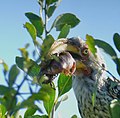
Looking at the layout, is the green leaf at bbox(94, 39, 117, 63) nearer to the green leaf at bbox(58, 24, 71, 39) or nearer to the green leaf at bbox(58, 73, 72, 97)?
the green leaf at bbox(58, 24, 71, 39)

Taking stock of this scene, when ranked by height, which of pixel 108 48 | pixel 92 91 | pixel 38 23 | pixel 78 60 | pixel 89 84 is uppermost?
pixel 78 60

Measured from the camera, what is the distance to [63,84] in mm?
1803

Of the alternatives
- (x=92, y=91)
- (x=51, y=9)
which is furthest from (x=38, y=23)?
(x=92, y=91)

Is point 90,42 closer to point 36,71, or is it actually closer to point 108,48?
point 108,48

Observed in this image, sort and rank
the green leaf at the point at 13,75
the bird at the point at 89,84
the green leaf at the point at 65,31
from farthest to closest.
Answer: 1. the bird at the point at 89,84
2. the green leaf at the point at 65,31
3. the green leaf at the point at 13,75

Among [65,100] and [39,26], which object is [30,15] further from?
[65,100]

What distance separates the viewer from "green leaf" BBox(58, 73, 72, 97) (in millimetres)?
1786

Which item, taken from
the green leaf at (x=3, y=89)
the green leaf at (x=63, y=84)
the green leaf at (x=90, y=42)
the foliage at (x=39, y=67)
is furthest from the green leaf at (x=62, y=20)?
the green leaf at (x=3, y=89)

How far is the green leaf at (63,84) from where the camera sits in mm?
1786

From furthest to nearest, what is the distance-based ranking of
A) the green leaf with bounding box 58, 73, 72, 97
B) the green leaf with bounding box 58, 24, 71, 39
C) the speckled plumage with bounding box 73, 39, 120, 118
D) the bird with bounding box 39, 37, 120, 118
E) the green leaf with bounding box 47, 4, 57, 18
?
the speckled plumage with bounding box 73, 39, 120, 118
the bird with bounding box 39, 37, 120, 118
the green leaf with bounding box 58, 73, 72, 97
the green leaf with bounding box 58, 24, 71, 39
the green leaf with bounding box 47, 4, 57, 18

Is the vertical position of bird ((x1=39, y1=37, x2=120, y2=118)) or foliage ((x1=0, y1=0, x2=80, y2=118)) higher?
bird ((x1=39, y1=37, x2=120, y2=118))

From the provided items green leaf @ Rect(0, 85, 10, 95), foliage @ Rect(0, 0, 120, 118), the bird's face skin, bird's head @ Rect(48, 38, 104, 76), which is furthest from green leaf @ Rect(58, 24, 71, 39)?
the bird's face skin

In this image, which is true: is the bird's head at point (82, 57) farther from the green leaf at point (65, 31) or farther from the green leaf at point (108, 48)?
the green leaf at point (108, 48)

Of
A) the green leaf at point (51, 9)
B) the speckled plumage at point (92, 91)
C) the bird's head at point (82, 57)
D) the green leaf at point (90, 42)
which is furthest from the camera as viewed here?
the speckled plumage at point (92, 91)
